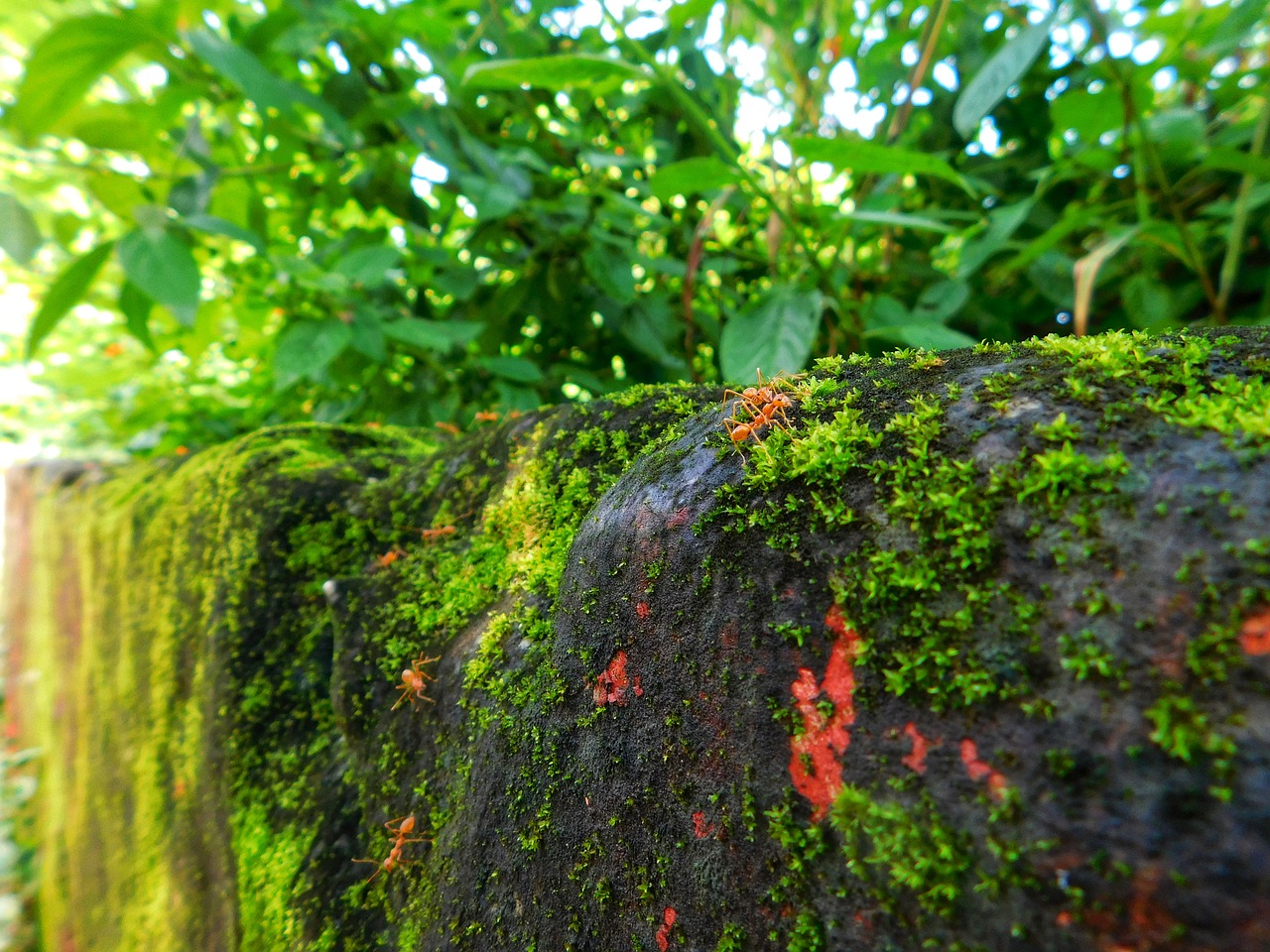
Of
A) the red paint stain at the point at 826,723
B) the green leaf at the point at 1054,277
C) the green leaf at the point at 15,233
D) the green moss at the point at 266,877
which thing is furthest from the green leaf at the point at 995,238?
the green leaf at the point at 15,233

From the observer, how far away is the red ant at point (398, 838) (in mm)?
1102

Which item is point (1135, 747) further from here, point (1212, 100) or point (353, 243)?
point (1212, 100)

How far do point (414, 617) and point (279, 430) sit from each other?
1062mm

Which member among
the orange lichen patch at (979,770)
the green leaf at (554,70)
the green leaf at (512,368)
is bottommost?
the orange lichen patch at (979,770)

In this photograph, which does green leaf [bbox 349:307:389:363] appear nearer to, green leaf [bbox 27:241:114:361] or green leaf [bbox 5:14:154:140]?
green leaf [bbox 27:241:114:361]

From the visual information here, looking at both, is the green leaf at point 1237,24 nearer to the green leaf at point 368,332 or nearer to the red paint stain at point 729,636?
the red paint stain at point 729,636

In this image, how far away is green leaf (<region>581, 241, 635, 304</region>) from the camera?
202 cm

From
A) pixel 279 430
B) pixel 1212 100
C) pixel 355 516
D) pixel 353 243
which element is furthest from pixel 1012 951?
pixel 1212 100

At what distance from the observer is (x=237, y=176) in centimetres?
210

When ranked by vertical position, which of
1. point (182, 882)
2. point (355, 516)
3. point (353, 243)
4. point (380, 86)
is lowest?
point (182, 882)

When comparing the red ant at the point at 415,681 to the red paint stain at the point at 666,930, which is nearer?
the red paint stain at the point at 666,930

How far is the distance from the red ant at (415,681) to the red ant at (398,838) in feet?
0.62

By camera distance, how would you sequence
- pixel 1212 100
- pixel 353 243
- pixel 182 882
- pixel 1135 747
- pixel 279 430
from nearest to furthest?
1. pixel 1135 747
2. pixel 182 882
3. pixel 279 430
4. pixel 353 243
5. pixel 1212 100

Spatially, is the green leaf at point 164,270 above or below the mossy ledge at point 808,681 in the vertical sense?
above
